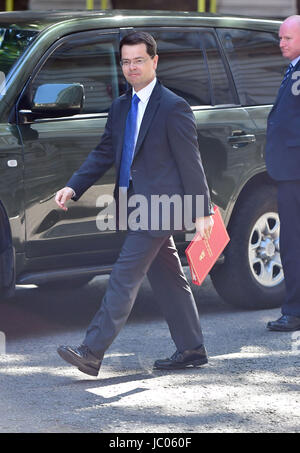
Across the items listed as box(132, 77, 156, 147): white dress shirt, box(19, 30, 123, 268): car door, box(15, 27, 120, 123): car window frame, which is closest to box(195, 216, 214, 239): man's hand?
box(132, 77, 156, 147): white dress shirt

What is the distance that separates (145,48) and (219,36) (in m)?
2.06

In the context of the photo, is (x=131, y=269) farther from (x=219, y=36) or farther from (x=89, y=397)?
(x=219, y=36)

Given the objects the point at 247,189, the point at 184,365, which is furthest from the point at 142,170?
the point at 247,189

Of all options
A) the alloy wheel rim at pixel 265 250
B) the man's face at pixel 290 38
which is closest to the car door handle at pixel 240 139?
the alloy wheel rim at pixel 265 250

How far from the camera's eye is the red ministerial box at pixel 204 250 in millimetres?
6319

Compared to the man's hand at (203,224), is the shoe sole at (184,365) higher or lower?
lower

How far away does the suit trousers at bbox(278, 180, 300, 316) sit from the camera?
748 cm

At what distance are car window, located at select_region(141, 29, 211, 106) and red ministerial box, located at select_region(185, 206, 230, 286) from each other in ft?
4.86

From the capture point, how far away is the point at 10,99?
6.95m

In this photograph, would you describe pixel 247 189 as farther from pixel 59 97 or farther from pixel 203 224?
pixel 203 224

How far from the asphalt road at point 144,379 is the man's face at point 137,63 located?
153cm

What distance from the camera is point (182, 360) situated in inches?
257

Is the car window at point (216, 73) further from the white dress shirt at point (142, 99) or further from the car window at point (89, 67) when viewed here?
the white dress shirt at point (142, 99)
